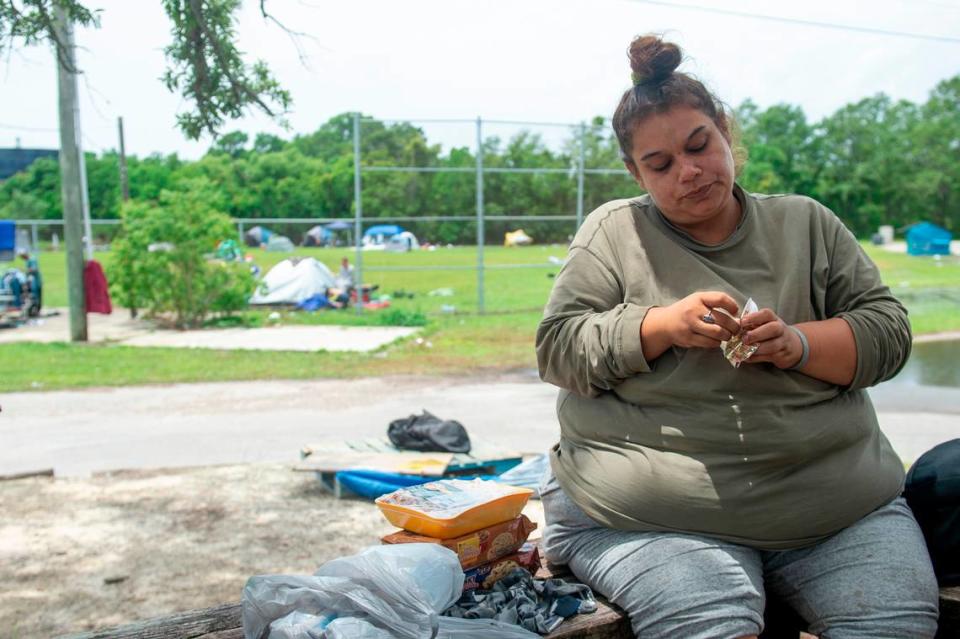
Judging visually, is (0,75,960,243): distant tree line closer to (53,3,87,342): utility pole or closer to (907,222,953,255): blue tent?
(907,222,953,255): blue tent

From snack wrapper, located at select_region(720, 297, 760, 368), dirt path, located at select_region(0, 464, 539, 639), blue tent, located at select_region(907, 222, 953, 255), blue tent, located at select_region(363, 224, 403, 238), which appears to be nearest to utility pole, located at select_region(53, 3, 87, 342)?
blue tent, located at select_region(363, 224, 403, 238)

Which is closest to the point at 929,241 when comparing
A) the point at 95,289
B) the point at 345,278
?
the point at 345,278

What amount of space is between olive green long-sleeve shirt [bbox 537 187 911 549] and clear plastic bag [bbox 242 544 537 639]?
0.45 metres

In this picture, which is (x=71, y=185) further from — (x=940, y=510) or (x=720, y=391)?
(x=940, y=510)

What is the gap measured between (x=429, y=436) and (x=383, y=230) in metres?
10.8

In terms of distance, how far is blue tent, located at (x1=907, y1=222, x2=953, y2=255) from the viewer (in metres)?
36.6

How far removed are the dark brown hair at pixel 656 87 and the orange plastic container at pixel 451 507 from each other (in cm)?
99

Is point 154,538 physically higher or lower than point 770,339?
lower

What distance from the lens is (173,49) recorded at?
4.01 meters

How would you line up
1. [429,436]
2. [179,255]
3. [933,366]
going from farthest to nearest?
[179,255], [933,366], [429,436]

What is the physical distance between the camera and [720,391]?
2213 millimetres

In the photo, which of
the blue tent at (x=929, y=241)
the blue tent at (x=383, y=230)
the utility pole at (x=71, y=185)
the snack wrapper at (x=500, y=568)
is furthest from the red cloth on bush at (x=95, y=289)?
the blue tent at (x=929, y=241)

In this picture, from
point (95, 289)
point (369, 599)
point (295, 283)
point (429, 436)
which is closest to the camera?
point (369, 599)

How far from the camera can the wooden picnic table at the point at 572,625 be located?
221 cm
